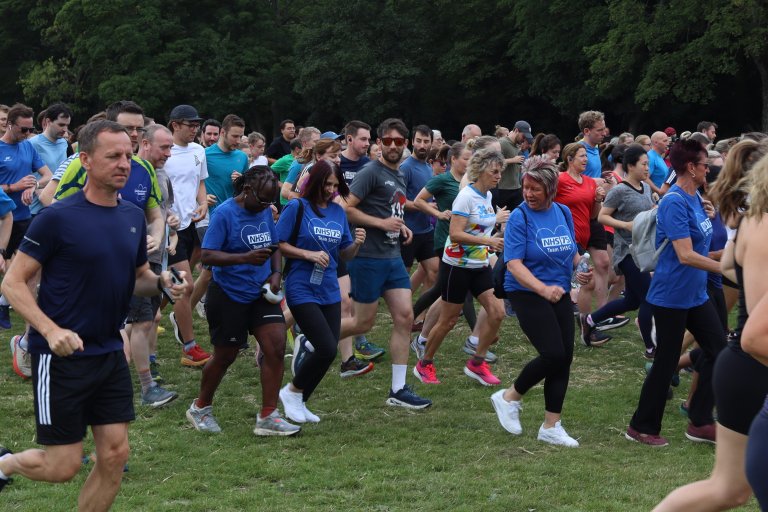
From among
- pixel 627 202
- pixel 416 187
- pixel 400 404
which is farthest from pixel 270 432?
pixel 627 202

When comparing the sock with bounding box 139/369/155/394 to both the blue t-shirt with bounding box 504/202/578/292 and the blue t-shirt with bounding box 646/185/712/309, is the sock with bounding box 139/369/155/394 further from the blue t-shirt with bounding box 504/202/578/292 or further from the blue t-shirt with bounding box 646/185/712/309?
the blue t-shirt with bounding box 646/185/712/309

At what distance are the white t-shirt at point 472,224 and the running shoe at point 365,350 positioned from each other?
148 cm

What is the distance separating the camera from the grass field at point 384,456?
5605mm

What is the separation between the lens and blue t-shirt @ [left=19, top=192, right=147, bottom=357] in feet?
14.8

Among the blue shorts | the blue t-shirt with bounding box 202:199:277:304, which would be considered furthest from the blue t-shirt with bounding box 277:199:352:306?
the blue shorts

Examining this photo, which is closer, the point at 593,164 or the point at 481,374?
the point at 481,374

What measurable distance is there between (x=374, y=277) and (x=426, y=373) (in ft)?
4.24

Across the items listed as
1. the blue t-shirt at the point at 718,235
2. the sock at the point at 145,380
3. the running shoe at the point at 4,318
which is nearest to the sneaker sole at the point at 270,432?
the sock at the point at 145,380

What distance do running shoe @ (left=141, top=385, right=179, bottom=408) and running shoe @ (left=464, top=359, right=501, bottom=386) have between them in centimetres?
253

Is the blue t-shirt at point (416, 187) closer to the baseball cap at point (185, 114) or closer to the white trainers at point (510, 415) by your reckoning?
the baseball cap at point (185, 114)

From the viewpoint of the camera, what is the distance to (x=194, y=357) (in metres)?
8.97

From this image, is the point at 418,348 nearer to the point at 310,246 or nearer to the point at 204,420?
the point at 310,246

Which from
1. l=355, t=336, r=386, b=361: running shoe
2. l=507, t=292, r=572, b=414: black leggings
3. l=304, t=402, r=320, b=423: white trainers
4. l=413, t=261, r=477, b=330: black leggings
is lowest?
l=355, t=336, r=386, b=361: running shoe

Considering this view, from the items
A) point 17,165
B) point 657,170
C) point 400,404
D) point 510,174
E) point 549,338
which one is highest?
point 17,165
